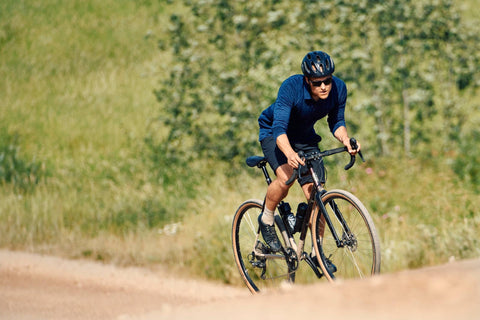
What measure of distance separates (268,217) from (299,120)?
1.02 metres

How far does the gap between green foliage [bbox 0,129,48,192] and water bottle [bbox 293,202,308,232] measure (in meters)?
6.69

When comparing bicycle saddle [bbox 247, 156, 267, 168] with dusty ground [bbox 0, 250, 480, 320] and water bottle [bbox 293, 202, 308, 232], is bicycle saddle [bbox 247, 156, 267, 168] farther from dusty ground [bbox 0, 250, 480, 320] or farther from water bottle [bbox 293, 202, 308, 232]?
dusty ground [bbox 0, 250, 480, 320]

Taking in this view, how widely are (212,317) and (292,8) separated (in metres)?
7.46

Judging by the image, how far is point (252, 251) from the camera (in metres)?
6.54

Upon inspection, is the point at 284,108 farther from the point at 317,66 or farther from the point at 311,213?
the point at 311,213

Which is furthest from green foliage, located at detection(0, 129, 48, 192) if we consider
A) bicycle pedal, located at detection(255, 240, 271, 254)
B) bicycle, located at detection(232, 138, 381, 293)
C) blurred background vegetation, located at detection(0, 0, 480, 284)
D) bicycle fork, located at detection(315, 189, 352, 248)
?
bicycle fork, located at detection(315, 189, 352, 248)

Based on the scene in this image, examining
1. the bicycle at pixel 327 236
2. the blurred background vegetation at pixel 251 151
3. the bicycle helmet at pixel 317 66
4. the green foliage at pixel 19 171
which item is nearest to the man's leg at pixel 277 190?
the bicycle at pixel 327 236

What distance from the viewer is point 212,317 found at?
160 inches

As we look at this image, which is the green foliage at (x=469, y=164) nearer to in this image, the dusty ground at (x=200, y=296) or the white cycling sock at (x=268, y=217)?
the dusty ground at (x=200, y=296)

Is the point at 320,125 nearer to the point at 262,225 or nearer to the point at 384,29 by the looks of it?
the point at 384,29

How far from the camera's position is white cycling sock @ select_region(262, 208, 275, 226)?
619 cm

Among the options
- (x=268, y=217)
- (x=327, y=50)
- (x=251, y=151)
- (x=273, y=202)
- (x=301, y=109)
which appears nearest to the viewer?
(x=301, y=109)

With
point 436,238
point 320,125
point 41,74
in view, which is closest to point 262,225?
point 436,238

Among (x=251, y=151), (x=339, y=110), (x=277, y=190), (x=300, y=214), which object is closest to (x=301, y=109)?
(x=339, y=110)
